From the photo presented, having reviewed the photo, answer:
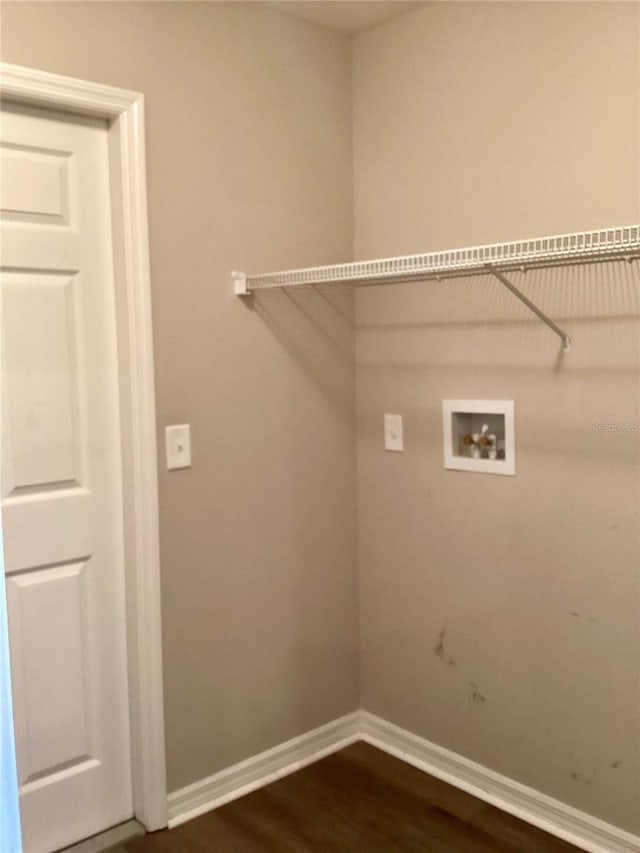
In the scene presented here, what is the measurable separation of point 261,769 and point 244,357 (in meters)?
1.34

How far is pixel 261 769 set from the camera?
8.32 ft

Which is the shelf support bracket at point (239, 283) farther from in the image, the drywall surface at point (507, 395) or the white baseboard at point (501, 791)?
the white baseboard at point (501, 791)

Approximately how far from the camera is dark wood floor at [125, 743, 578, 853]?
2193 mm

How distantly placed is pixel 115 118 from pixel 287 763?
2069 millimetres

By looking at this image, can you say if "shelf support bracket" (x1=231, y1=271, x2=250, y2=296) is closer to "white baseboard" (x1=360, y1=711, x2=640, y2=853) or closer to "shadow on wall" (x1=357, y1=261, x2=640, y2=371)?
"shadow on wall" (x1=357, y1=261, x2=640, y2=371)

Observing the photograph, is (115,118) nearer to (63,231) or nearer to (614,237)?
(63,231)

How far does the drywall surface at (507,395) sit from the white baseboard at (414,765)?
0.14ft

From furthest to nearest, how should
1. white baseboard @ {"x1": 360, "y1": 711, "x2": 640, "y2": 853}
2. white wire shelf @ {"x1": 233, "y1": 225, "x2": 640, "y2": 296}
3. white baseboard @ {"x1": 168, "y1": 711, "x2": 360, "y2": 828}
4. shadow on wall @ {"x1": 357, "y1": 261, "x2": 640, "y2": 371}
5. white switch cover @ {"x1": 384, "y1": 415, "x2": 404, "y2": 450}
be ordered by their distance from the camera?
white switch cover @ {"x1": 384, "y1": 415, "x2": 404, "y2": 450} → white baseboard @ {"x1": 168, "y1": 711, "x2": 360, "y2": 828} → white baseboard @ {"x1": 360, "y1": 711, "x2": 640, "y2": 853} → shadow on wall @ {"x1": 357, "y1": 261, "x2": 640, "y2": 371} → white wire shelf @ {"x1": 233, "y1": 225, "x2": 640, "y2": 296}

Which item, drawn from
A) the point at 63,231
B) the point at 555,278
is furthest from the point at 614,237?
the point at 63,231

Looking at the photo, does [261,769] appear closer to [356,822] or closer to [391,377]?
[356,822]

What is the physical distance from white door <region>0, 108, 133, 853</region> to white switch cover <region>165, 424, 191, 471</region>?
145 millimetres

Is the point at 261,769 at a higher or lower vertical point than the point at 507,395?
lower

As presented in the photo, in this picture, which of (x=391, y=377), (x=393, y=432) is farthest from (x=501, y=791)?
(x=391, y=377)

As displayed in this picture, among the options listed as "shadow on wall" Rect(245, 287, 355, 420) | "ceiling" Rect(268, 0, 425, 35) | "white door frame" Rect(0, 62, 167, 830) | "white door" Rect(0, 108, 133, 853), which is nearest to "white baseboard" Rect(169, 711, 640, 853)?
"white door frame" Rect(0, 62, 167, 830)
